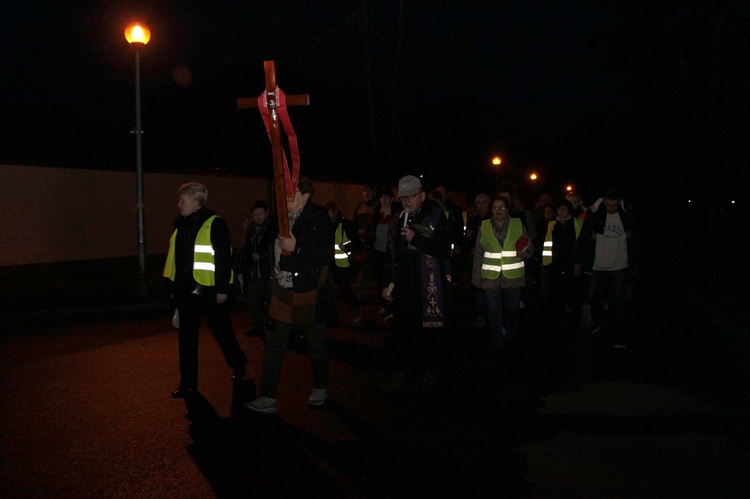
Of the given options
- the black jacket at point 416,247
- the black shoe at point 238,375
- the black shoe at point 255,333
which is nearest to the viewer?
the black jacket at point 416,247

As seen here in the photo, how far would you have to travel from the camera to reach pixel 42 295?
1459cm

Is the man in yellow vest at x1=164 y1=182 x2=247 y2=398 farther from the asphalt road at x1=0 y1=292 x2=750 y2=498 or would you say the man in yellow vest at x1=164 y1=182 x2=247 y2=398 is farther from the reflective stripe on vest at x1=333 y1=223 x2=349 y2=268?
the reflective stripe on vest at x1=333 y1=223 x2=349 y2=268

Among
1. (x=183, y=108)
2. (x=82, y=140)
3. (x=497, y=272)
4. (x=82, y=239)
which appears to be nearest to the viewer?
(x=497, y=272)

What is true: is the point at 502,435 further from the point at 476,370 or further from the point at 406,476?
the point at 476,370

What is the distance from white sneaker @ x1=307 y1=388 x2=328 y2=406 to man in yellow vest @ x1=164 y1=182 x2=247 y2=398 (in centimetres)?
107

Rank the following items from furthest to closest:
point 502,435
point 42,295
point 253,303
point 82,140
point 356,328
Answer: point 82,140 → point 42,295 → point 356,328 → point 253,303 → point 502,435

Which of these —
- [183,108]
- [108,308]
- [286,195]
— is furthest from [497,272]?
[183,108]

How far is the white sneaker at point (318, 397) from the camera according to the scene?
6.63m

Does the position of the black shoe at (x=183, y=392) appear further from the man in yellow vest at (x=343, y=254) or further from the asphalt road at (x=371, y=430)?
the man in yellow vest at (x=343, y=254)

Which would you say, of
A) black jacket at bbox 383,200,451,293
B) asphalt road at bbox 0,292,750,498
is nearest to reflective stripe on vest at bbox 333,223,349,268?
asphalt road at bbox 0,292,750,498

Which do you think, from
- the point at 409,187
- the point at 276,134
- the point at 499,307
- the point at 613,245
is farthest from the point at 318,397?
the point at 613,245

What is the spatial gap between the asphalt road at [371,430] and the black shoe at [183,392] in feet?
0.38

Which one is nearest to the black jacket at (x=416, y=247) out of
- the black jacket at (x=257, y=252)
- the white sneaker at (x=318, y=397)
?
the white sneaker at (x=318, y=397)

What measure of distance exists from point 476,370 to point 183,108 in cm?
4372
